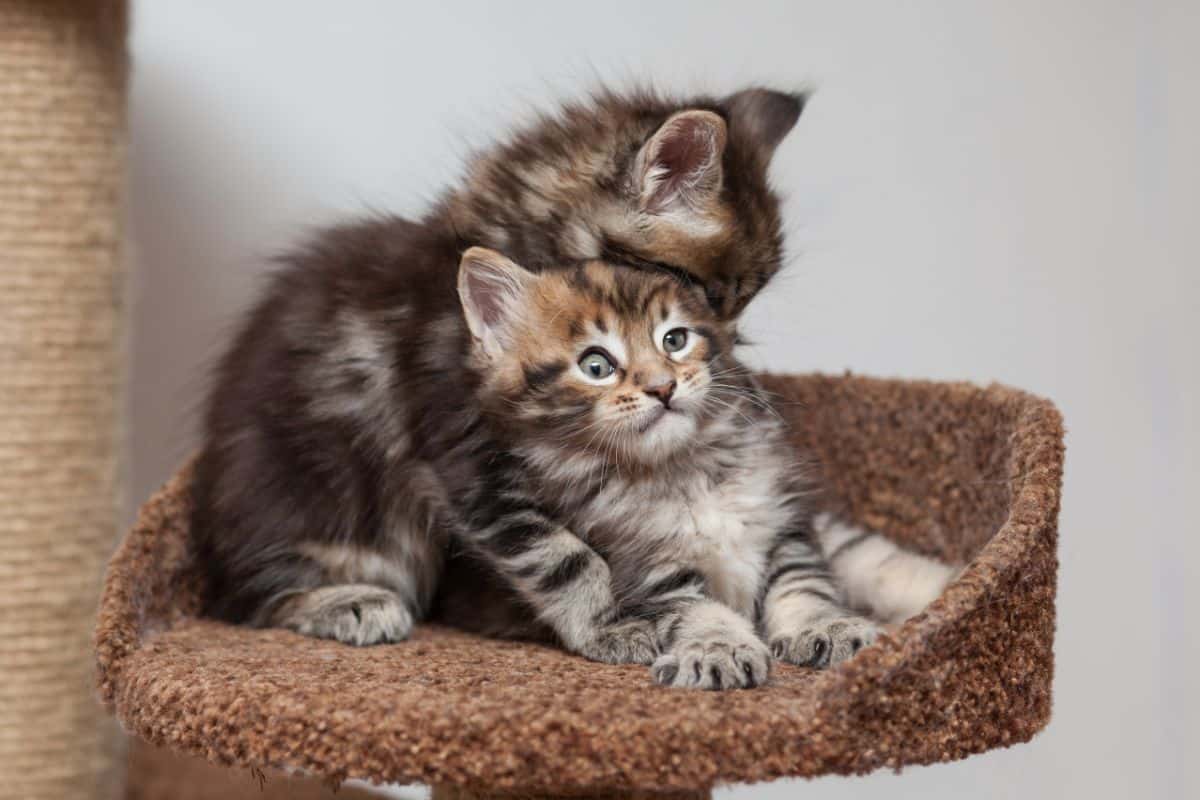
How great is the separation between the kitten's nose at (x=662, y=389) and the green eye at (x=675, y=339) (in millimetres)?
52

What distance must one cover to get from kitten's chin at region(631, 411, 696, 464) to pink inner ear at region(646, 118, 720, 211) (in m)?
0.25

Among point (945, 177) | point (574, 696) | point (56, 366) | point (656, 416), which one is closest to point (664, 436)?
point (656, 416)

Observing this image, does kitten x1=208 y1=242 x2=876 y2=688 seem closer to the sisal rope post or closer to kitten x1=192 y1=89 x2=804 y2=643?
kitten x1=192 y1=89 x2=804 y2=643

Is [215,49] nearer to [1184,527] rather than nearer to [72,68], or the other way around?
[72,68]

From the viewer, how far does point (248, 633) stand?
62.9 inches

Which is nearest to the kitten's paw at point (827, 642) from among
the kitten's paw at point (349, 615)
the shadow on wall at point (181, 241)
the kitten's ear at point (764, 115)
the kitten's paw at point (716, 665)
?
the kitten's paw at point (716, 665)

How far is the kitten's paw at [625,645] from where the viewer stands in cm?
140

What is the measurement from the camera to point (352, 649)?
1.48m

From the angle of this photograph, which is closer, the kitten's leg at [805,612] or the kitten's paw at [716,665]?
the kitten's paw at [716,665]

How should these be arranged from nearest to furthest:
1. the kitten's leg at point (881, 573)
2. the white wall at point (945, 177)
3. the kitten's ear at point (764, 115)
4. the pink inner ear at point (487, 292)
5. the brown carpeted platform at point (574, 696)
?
the brown carpeted platform at point (574, 696) → the pink inner ear at point (487, 292) → the kitten's ear at point (764, 115) → the kitten's leg at point (881, 573) → the white wall at point (945, 177)

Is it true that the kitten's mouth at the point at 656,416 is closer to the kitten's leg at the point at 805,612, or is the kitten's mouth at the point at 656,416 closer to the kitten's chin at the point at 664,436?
the kitten's chin at the point at 664,436

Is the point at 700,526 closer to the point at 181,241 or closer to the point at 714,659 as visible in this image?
the point at 714,659

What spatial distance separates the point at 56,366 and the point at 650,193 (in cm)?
96

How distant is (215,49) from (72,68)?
29.7 inches
